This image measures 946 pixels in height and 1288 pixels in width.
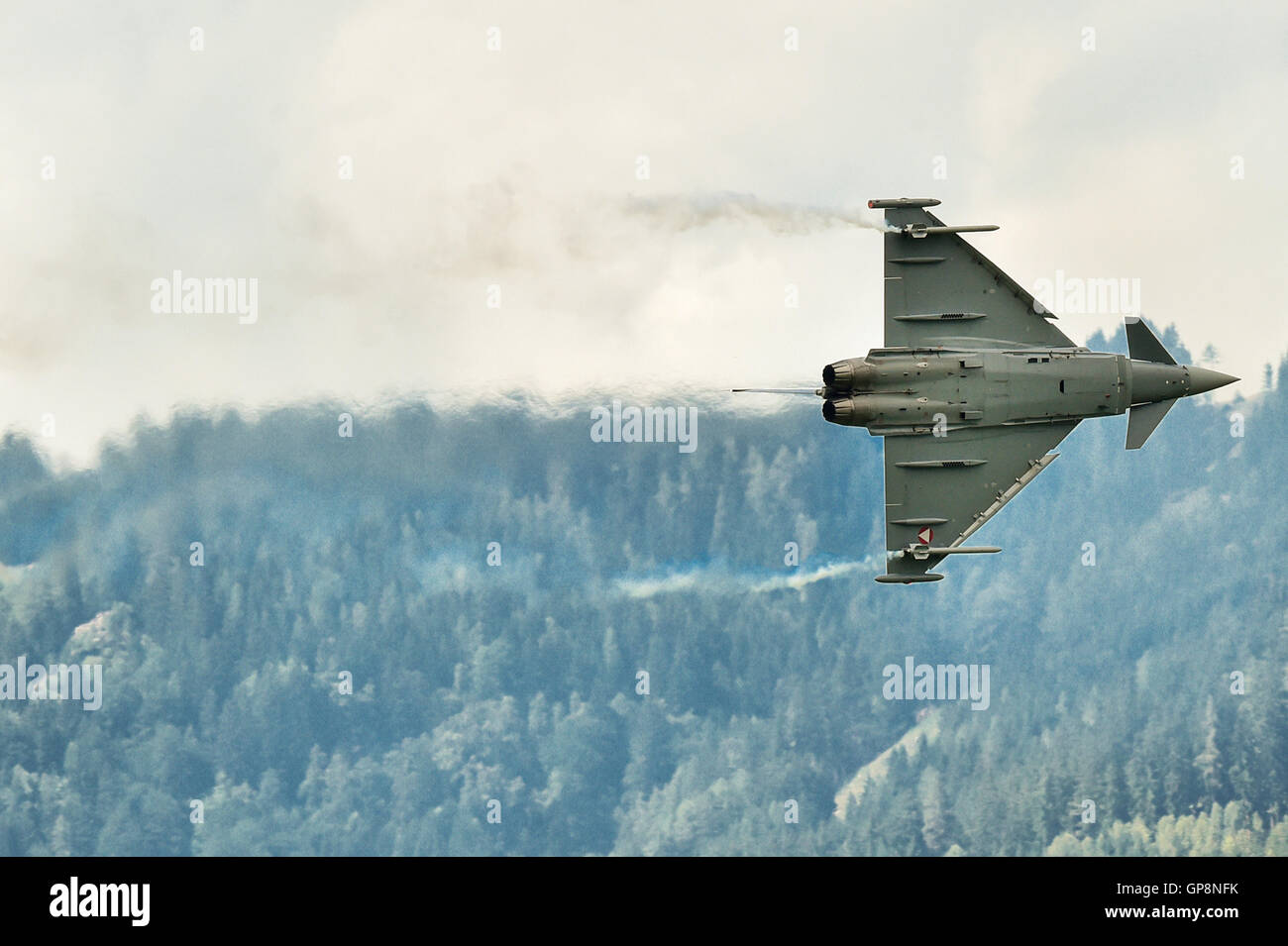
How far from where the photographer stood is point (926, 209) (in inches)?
2013

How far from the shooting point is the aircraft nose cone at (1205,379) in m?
52.5

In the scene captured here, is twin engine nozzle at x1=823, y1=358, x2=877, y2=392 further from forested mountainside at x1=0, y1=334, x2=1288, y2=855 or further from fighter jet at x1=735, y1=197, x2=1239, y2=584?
forested mountainside at x1=0, y1=334, x2=1288, y2=855

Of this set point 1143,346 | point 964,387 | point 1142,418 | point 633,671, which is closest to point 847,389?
point 964,387

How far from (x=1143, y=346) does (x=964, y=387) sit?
551 cm

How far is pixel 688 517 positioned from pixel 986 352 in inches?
1482

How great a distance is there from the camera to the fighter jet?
1984 inches

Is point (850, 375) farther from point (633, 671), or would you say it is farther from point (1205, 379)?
point (633, 671)

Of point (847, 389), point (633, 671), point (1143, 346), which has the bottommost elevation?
point (633, 671)

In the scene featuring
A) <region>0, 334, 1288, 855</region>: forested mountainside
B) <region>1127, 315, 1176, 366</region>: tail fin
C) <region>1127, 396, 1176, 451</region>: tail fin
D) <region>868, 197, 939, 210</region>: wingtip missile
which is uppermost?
<region>868, 197, 939, 210</region>: wingtip missile

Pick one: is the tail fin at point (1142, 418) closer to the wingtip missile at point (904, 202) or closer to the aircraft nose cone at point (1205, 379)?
the aircraft nose cone at point (1205, 379)

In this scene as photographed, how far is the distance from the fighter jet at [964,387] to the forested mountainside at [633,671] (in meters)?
27.5

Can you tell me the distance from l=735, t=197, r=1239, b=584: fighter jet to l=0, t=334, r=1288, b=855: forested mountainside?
27.5 meters

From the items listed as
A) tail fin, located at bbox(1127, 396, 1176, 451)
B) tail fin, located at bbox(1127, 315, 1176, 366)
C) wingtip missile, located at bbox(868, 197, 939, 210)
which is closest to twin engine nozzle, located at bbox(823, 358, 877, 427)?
wingtip missile, located at bbox(868, 197, 939, 210)

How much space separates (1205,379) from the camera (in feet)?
173
